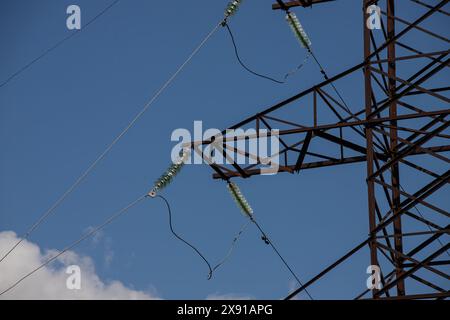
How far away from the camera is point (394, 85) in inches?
754

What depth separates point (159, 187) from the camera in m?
17.3

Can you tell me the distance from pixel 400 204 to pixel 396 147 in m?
1.28
